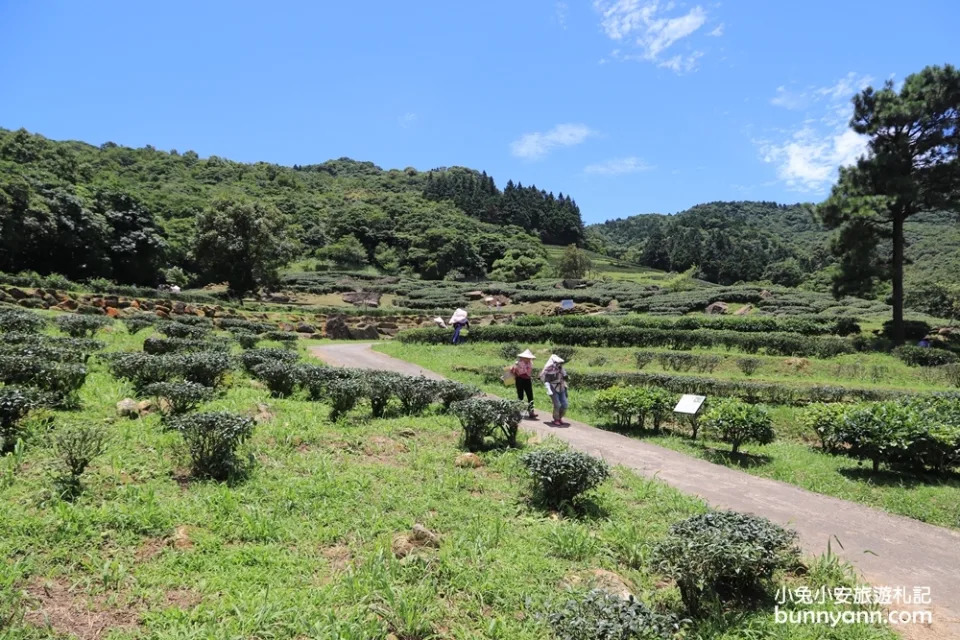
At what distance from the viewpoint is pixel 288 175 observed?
11362 cm

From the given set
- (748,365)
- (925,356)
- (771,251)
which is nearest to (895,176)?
(925,356)

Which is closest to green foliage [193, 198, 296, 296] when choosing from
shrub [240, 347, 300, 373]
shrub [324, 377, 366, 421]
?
shrub [240, 347, 300, 373]

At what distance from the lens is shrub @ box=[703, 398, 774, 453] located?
9352 millimetres

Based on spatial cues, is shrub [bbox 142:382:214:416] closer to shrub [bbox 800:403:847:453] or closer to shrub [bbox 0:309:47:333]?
shrub [bbox 0:309:47:333]

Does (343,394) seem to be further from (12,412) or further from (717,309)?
(717,309)

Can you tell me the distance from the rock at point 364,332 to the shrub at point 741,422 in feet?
65.3

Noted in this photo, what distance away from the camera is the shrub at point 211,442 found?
6152 millimetres

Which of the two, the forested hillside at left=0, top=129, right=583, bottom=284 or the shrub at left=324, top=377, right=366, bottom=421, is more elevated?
the forested hillside at left=0, top=129, right=583, bottom=284

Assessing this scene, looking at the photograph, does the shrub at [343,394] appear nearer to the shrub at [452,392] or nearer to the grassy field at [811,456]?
the shrub at [452,392]

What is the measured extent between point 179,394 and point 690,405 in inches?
338

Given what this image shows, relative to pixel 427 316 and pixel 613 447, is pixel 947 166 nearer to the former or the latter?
pixel 613 447

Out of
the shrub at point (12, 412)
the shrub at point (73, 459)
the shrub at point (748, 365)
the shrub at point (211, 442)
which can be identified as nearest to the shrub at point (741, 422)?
the shrub at point (211, 442)

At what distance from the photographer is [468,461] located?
24.4 feet

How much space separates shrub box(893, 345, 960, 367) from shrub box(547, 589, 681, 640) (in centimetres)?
1985
